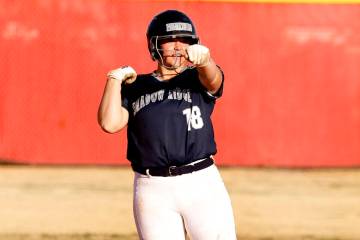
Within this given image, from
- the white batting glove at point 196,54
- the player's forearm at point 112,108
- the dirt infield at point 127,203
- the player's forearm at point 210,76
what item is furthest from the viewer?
the dirt infield at point 127,203

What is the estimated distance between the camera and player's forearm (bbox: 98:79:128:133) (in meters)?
4.85

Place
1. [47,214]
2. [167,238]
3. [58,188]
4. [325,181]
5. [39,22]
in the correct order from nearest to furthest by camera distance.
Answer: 1. [167,238]
2. [47,214]
3. [58,188]
4. [325,181]
5. [39,22]

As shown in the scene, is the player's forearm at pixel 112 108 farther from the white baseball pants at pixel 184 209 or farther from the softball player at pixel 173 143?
the white baseball pants at pixel 184 209

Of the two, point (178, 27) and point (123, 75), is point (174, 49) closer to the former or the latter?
point (178, 27)

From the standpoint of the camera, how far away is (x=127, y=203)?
37.7 ft

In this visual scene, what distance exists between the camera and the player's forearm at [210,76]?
15.5ft

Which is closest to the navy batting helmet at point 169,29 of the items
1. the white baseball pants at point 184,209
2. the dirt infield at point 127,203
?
the white baseball pants at point 184,209

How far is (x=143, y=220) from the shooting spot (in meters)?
4.86

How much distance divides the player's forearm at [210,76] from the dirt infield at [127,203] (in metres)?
4.49

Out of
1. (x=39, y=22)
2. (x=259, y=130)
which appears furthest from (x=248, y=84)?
(x=39, y=22)

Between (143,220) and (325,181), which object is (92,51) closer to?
(325,181)

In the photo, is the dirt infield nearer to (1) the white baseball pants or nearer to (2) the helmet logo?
(1) the white baseball pants

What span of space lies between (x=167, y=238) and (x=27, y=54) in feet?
34.2

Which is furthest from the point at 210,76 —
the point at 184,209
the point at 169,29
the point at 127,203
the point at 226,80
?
the point at 226,80
